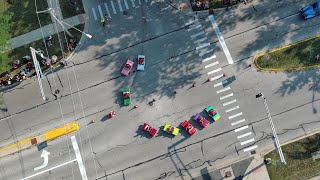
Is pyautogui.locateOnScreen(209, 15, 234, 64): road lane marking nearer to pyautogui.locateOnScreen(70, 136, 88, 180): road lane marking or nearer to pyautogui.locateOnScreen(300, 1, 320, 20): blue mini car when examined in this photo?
pyautogui.locateOnScreen(300, 1, 320, 20): blue mini car

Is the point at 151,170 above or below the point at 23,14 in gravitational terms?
below

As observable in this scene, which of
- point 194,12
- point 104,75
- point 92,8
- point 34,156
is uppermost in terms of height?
point 92,8

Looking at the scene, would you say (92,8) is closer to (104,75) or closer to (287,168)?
(104,75)

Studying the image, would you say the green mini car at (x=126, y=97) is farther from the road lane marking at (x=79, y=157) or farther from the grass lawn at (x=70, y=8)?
the grass lawn at (x=70, y=8)

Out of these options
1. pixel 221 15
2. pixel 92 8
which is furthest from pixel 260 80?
pixel 92 8

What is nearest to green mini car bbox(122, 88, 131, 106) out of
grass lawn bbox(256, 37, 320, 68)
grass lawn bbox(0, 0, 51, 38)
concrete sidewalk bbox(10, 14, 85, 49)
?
concrete sidewalk bbox(10, 14, 85, 49)

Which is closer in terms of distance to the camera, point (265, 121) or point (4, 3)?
point (265, 121)
